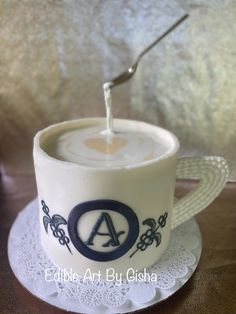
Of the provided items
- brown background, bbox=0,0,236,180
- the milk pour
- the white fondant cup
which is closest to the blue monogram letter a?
the white fondant cup

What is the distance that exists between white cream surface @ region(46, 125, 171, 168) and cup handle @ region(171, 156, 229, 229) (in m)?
0.03

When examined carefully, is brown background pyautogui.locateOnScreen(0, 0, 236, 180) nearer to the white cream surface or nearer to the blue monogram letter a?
the white cream surface

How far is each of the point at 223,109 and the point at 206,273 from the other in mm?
259

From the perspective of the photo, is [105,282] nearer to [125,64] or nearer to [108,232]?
[108,232]

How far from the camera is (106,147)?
0.43 metres

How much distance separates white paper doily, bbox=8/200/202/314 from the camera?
375mm

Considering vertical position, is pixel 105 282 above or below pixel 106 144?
below

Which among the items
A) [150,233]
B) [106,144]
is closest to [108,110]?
[106,144]

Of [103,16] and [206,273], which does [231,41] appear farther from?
[206,273]

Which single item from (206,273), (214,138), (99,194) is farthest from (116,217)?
(214,138)

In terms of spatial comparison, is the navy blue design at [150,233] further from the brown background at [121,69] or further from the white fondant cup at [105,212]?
the brown background at [121,69]

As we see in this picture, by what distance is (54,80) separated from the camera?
0.63m

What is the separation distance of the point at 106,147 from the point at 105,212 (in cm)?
8

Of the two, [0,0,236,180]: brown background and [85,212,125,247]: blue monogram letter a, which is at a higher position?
[0,0,236,180]: brown background
